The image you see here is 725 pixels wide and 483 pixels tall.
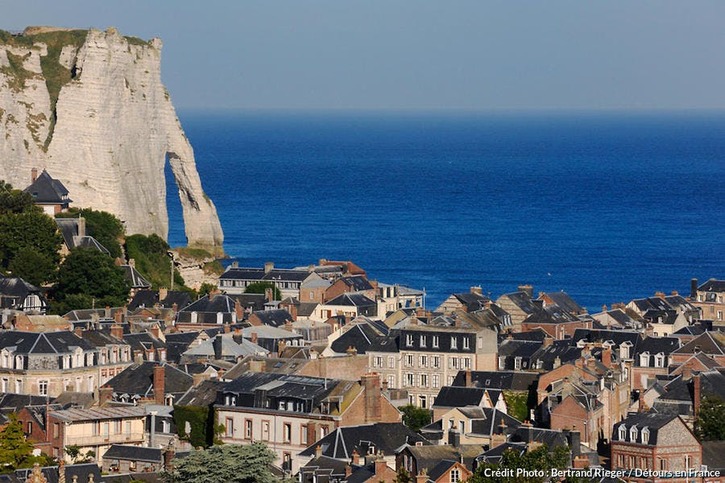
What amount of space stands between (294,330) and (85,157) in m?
41.0

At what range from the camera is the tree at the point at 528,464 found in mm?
52562

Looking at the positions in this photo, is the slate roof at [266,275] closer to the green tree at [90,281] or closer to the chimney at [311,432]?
the green tree at [90,281]

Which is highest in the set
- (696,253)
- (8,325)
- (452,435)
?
(696,253)

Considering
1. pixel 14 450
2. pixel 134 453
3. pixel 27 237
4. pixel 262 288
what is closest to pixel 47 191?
pixel 27 237

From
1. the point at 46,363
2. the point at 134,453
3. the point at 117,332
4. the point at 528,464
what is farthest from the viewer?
the point at 117,332

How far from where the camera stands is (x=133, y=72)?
127 metres

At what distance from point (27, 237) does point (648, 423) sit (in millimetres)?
46269

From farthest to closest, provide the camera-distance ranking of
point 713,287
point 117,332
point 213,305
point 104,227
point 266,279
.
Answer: point 104,227, point 266,279, point 713,287, point 213,305, point 117,332

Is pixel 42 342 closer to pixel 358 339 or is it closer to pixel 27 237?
pixel 358 339

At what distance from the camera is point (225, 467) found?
52.1 meters

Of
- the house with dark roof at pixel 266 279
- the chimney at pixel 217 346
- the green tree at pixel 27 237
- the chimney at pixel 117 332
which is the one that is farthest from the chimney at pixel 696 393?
the green tree at pixel 27 237

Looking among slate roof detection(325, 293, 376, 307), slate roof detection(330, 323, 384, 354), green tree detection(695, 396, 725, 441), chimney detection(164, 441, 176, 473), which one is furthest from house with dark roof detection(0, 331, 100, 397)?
slate roof detection(325, 293, 376, 307)

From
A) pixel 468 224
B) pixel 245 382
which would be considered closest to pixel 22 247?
pixel 245 382

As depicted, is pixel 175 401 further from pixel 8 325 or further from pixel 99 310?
pixel 99 310
